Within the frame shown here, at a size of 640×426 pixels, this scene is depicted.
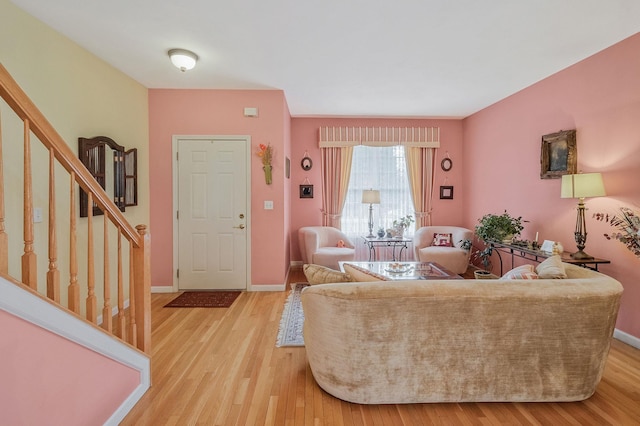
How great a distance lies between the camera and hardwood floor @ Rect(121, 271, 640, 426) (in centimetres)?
191

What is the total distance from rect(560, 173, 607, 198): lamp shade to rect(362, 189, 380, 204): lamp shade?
8.84ft

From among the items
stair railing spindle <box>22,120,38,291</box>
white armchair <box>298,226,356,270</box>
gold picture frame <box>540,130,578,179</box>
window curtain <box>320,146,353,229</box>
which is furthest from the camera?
window curtain <box>320,146,353,229</box>

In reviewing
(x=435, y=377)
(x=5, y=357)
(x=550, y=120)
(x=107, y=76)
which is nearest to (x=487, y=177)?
(x=550, y=120)

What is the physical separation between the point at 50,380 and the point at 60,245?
1.80 metres

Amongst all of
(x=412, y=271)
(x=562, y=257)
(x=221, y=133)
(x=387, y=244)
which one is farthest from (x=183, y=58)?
(x=562, y=257)

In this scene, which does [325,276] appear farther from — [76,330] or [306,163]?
[306,163]

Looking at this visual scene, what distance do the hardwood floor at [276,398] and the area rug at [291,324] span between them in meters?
0.10

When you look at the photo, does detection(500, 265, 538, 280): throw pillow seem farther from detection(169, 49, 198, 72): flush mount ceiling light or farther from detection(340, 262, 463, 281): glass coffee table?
detection(169, 49, 198, 72): flush mount ceiling light

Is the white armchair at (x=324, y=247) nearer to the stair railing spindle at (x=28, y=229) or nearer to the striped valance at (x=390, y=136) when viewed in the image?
the striped valance at (x=390, y=136)

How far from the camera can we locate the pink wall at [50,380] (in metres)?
1.27

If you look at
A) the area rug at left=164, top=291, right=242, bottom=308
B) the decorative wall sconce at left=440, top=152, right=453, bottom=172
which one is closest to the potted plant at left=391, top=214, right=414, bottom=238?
the decorative wall sconce at left=440, top=152, right=453, bottom=172

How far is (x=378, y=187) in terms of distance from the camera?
586 cm

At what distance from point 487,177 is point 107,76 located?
5293mm

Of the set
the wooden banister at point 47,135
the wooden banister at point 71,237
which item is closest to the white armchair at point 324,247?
the wooden banister at point 71,237
